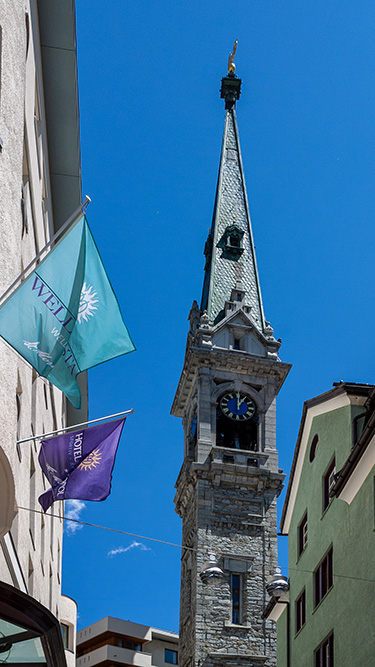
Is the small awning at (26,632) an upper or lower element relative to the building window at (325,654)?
lower

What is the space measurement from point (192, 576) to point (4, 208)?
3992cm

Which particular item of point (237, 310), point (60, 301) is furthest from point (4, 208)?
point (237, 310)

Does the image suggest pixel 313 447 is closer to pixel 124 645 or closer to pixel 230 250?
pixel 230 250

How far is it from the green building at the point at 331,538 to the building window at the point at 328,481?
23 millimetres

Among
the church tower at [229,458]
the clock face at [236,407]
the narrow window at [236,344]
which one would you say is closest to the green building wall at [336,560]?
the church tower at [229,458]

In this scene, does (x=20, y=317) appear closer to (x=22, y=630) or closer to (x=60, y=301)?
(x=60, y=301)

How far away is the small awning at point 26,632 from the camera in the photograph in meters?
10.3

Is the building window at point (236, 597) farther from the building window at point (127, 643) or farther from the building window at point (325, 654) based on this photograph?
the building window at point (325, 654)

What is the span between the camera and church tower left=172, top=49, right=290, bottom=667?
164ft

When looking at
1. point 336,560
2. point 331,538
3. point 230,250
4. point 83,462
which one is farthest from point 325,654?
point 230,250

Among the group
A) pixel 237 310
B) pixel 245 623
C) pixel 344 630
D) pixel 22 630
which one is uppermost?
pixel 237 310

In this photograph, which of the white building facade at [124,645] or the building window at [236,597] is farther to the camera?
the white building facade at [124,645]

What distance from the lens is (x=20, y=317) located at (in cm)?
1290

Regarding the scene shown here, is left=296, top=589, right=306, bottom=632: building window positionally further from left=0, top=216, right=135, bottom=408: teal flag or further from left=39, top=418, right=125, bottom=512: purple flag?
left=0, top=216, right=135, bottom=408: teal flag
